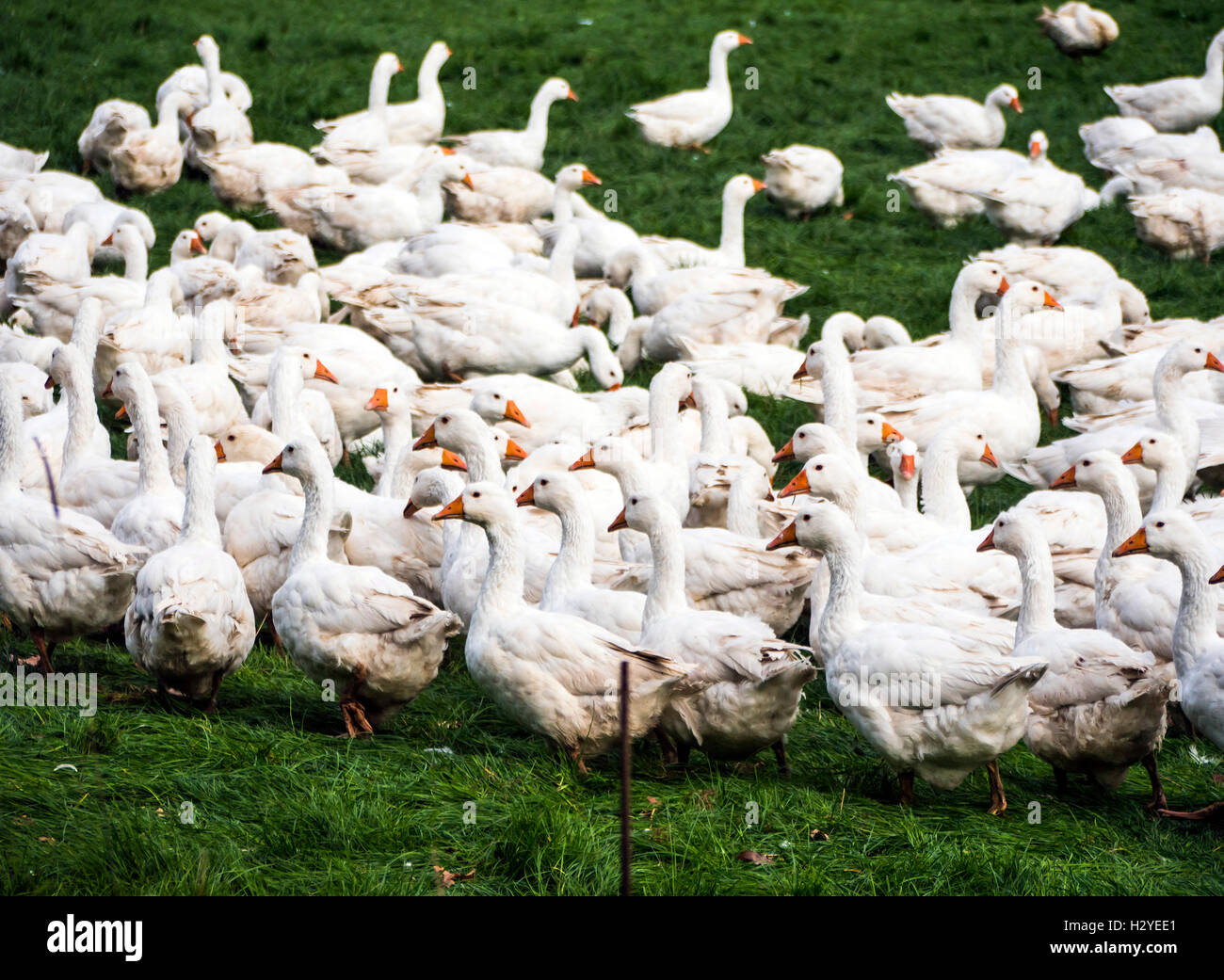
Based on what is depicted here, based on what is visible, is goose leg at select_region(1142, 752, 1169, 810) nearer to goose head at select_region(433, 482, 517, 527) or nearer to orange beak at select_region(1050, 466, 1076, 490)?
orange beak at select_region(1050, 466, 1076, 490)

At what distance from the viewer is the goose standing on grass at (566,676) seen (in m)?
5.51

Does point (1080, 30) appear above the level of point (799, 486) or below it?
above

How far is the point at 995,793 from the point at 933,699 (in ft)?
1.89

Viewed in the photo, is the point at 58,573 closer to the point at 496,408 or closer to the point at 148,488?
the point at 148,488

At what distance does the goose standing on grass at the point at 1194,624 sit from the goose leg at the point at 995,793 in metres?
0.67

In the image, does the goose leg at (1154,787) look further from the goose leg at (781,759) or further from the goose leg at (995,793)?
the goose leg at (781,759)

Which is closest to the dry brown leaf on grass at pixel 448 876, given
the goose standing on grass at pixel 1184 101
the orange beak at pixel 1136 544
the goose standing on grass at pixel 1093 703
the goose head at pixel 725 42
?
the goose standing on grass at pixel 1093 703

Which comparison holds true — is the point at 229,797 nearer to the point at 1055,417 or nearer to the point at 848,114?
→ the point at 1055,417

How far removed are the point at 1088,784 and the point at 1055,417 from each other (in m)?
5.30

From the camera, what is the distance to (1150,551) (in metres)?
6.14

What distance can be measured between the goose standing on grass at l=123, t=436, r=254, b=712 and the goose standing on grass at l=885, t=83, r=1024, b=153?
12.3 m

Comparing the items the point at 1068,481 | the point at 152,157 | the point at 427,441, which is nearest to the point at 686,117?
the point at 152,157

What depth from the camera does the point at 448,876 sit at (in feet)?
15.6
